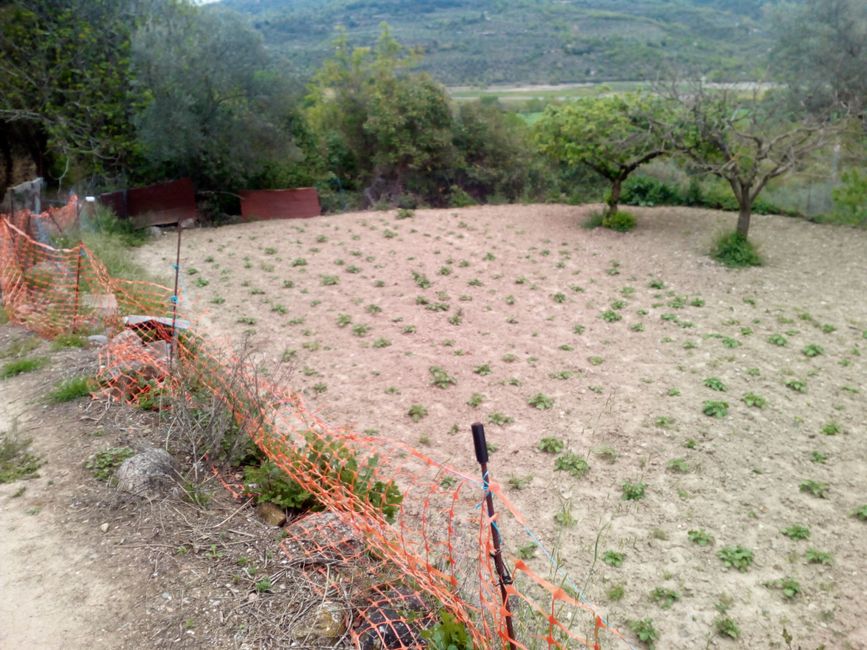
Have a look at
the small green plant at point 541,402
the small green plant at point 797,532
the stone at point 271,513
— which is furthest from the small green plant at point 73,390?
the small green plant at point 797,532

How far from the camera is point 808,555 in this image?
153 inches

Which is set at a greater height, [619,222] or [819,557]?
[619,222]

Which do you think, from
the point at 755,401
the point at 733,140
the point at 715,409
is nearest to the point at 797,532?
the point at 715,409

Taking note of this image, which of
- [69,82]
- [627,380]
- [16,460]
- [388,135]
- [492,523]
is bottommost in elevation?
[627,380]

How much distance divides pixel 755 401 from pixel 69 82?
12401 millimetres

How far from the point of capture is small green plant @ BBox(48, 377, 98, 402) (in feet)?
15.4

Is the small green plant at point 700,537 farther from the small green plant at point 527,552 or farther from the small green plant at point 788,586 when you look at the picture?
the small green plant at point 527,552

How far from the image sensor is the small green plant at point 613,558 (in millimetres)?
3873

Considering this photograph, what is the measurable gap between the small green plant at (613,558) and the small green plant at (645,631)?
440 mm

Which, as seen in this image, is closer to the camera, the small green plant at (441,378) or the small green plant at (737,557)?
the small green plant at (737,557)

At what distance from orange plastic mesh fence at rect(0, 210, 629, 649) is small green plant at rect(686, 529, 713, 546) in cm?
90

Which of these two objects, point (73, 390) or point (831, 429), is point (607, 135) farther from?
point (73, 390)

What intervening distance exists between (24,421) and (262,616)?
2.63 meters

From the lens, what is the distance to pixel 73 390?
15.5ft
